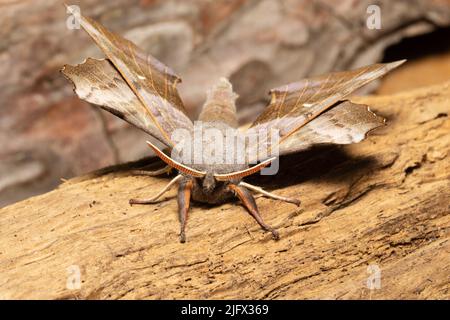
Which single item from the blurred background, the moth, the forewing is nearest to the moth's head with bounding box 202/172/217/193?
the moth

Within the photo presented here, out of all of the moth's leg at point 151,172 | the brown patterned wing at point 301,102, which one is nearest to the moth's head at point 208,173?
the brown patterned wing at point 301,102

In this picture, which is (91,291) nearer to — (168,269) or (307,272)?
(168,269)

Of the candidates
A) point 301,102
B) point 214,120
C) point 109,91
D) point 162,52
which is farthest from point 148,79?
point 162,52

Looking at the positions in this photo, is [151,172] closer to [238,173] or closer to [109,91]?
[109,91]

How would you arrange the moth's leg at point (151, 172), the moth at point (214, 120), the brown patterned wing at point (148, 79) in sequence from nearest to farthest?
1. the moth at point (214, 120)
2. the brown patterned wing at point (148, 79)
3. the moth's leg at point (151, 172)

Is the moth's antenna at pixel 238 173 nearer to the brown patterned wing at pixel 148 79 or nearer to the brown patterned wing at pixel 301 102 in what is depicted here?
the brown patterned wing at pixel 301 102

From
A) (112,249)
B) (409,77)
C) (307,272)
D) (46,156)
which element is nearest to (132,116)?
(112,249)

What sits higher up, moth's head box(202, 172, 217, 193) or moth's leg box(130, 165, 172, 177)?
moth's leg box(130, 165, 172, 177)

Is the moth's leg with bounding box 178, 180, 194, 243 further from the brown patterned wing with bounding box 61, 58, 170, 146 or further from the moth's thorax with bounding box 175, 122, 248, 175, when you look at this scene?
the brown patterned wing with bounding box 61, 58, 170, 146
